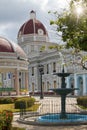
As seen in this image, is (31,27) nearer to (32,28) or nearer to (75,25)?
(32,28)

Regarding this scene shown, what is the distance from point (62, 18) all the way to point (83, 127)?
19.9 ft

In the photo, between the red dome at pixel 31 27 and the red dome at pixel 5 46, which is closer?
the red dome at pixel 5 46

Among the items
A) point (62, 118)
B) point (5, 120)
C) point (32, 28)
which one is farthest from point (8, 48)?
point (32, 28)

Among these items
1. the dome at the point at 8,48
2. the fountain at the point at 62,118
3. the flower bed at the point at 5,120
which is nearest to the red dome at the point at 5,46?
the dome at the point at 8,48

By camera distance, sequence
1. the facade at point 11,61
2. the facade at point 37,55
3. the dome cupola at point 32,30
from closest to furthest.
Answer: the facade at point 11,61 → the facade at point 37,55 → the dome cupola at point 32,30

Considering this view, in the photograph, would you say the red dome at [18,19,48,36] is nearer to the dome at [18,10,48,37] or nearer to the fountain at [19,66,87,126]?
the dome at [18,10,48,37]

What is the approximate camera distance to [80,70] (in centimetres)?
6762

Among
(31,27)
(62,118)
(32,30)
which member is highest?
(31,27)

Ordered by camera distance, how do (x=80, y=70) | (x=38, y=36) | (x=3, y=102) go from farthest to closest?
(x=38, y=36), (x=80, y=70), (x=3, y=102)

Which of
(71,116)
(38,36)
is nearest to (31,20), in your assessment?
(38,36)

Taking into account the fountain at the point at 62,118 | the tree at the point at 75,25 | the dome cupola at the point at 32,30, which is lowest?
the fountain at the point at 62,118

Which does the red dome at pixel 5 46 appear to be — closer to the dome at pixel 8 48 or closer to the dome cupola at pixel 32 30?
the dome at pixel 8 48

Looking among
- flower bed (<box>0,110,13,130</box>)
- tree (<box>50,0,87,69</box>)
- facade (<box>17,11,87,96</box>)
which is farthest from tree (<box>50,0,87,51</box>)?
facade (<box>17,11,87,96</box>)

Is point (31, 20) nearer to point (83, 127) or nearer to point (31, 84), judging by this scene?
point (31, 84)
